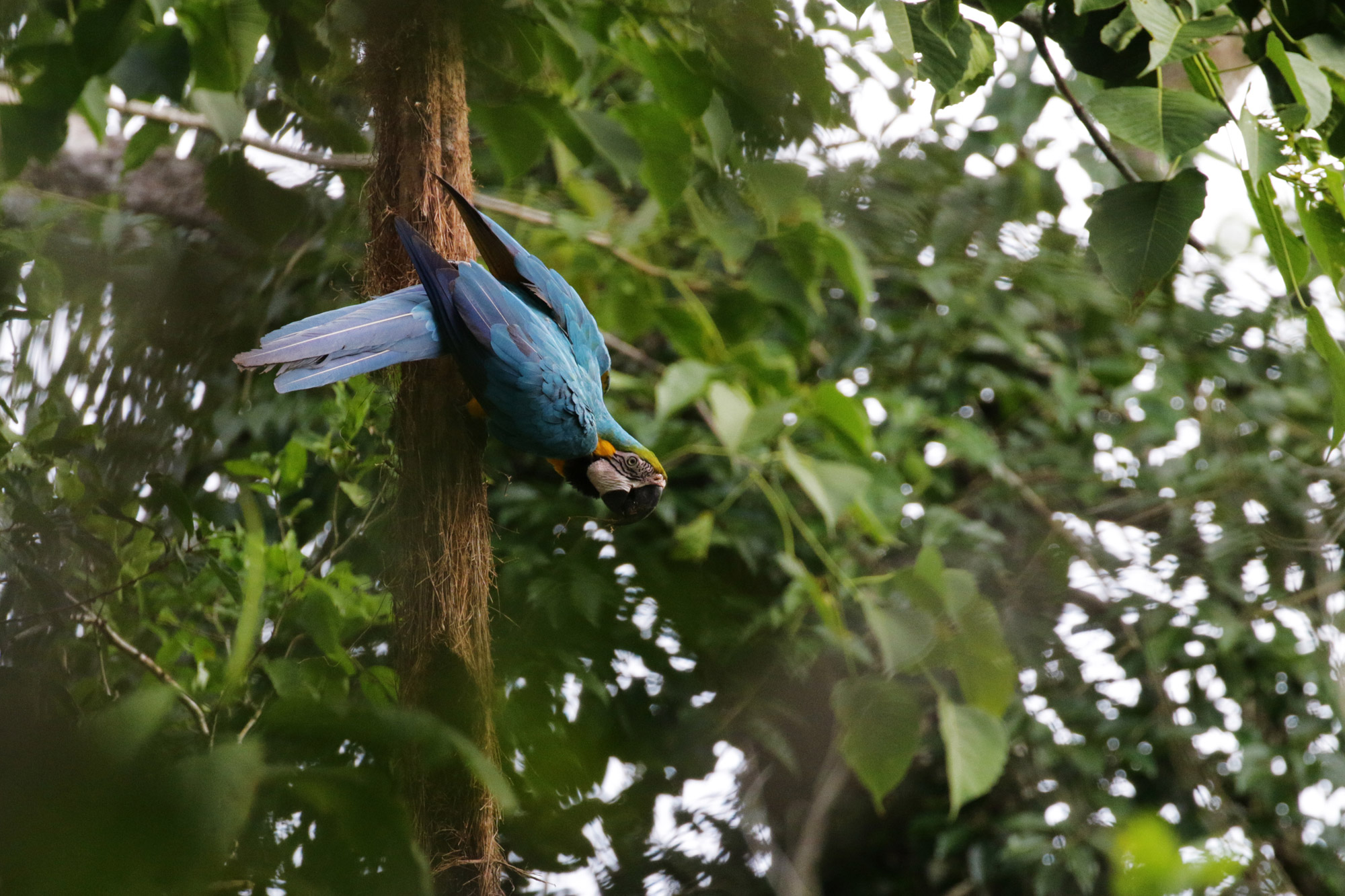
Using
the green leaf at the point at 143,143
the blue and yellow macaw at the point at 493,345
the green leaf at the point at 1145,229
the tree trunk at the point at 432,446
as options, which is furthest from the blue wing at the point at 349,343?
the green leaf at the point at 143,143

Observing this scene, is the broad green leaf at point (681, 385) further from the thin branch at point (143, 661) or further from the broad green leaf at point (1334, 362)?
the broad green leaf at point (1334, 362)

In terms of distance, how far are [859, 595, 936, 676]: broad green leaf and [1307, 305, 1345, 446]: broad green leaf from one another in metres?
1.19

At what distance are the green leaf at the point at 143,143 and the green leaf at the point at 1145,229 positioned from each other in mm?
2500

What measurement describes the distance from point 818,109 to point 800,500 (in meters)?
2.19

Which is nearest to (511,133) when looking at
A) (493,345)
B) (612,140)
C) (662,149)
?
(612,140)

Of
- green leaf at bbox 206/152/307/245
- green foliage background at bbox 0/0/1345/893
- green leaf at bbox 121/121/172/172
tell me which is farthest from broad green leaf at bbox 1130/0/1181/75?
green leaf at bbox 121/121/172/172

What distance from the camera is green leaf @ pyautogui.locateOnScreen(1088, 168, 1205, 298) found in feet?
4.94

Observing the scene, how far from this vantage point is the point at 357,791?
29.9 inches

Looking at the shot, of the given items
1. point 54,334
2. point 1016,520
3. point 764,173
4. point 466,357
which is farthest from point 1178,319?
point 54,334

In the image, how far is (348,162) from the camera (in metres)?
2.34

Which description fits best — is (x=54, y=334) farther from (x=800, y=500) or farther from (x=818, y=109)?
(x=800, y=500)

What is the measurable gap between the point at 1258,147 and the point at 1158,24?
9.2 inches

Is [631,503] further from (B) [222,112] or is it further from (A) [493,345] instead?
(B) [222,112]

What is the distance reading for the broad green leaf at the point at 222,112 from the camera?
2.25 metres
